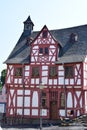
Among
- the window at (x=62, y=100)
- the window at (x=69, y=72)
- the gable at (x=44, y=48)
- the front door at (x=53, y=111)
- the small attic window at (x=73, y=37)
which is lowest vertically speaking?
the front door at (x=53, y=111)

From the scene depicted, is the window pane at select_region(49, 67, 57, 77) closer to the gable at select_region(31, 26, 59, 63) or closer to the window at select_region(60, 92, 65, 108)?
the gable at select_region(31, 26, 59, 63)

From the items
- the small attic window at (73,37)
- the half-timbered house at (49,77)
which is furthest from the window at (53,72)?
the small attic window at (73,37)

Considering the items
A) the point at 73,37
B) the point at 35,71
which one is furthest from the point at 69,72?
the point at 73,37

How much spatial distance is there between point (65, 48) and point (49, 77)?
15.0 ft

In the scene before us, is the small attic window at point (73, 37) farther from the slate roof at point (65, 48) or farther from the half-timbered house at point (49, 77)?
the slate roof at point (65, 48)

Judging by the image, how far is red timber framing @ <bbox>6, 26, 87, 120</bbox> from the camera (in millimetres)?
33250

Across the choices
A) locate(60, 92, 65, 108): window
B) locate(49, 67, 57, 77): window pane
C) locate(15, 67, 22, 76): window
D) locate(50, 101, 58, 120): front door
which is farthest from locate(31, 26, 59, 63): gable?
locate(50, 101, 58, 120): front door

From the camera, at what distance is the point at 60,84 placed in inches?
1341

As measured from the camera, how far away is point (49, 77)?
34875mm

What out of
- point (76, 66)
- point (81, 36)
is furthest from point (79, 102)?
point (81, 36)

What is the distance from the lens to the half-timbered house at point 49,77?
3328cm

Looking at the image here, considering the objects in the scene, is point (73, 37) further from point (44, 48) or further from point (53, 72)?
point (53, 72)

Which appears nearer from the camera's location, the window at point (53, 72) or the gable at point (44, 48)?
the window at point (53, 72)

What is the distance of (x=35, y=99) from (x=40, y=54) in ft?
18.9
